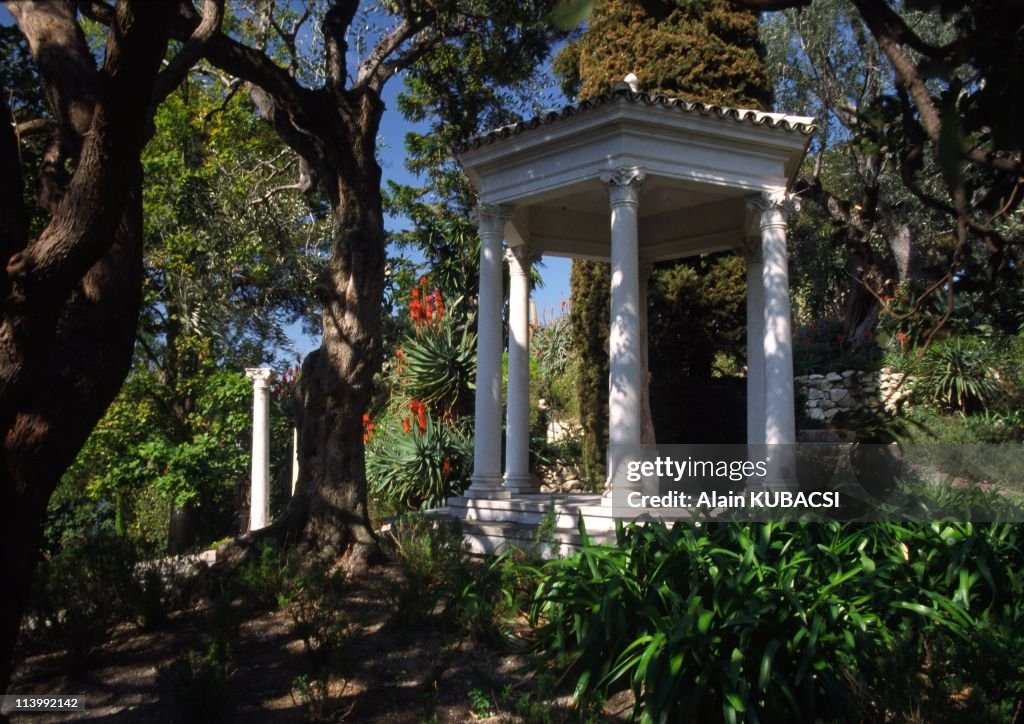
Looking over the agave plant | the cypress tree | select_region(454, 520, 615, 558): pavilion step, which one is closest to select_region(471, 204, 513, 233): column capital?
select_region(454, 520, 615, 558): pavilion step

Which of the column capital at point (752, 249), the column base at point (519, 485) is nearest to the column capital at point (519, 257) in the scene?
the column base at point (519, 485)

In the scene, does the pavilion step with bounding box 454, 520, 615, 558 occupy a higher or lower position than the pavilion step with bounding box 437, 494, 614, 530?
lower

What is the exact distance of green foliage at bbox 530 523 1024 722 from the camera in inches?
167

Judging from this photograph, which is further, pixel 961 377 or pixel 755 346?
pixel 961 377

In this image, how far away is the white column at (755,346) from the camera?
9.91 meters

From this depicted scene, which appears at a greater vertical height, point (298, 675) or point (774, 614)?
point (774, 614)

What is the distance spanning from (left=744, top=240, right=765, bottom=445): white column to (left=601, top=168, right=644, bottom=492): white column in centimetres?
236

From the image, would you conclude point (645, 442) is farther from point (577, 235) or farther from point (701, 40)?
point (701, 40)

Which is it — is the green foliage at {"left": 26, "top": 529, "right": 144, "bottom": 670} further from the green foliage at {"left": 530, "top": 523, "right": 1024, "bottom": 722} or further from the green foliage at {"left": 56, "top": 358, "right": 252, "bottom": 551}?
the green foliage at {"left": 56, "top": 358, "right": 252, "bottom": 551}

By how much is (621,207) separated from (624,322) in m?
1.35

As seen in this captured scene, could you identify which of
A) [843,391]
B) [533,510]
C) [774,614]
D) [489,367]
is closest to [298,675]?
[774,614]

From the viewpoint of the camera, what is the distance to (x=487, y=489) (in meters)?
9.51

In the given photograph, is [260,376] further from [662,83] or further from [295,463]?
[662,83]

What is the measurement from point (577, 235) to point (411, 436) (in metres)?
4.82
